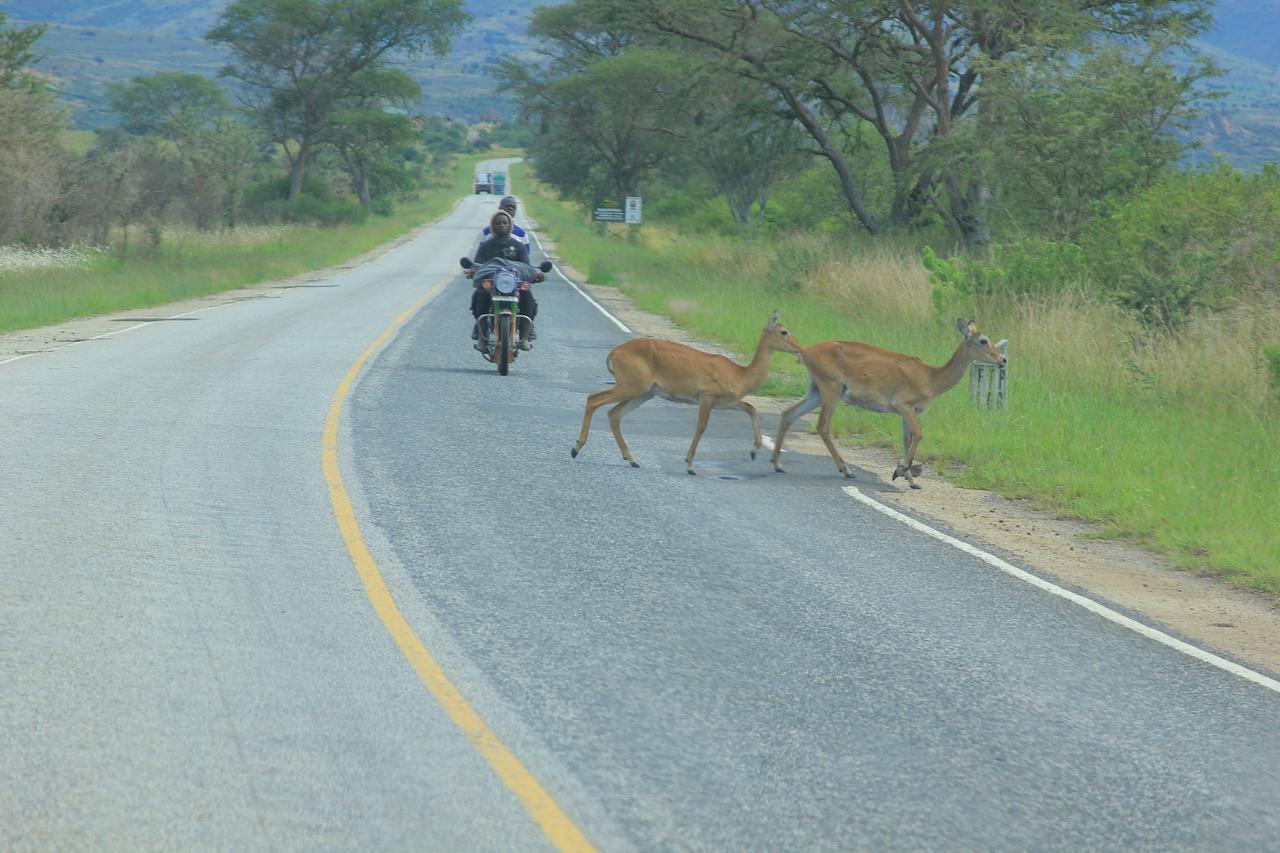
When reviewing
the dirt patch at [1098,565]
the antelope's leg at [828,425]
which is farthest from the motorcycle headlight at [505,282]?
the antelope's leg at [828,425]

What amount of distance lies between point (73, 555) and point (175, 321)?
58.9 feet

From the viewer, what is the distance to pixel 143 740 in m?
5.35

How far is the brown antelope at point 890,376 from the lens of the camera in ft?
37.4

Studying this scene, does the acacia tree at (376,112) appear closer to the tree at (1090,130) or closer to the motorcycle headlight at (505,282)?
the tree at (1090,130)

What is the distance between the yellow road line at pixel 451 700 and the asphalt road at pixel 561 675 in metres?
0.04

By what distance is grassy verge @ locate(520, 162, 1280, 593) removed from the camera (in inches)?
396

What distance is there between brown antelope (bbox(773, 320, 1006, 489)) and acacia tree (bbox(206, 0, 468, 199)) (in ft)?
203

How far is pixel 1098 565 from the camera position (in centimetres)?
920

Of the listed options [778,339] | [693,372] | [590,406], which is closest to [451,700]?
[693,372]

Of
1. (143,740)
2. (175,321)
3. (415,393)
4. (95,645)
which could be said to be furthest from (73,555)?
Result: (175,321)

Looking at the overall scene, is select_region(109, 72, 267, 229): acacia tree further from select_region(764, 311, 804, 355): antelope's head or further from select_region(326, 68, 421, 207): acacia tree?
select_region(764, 311, 804, 355): antelope's head

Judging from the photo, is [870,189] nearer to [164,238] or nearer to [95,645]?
[164,238]

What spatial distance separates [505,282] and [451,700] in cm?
1169

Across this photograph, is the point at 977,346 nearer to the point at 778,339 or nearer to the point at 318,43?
the point at 778,339
